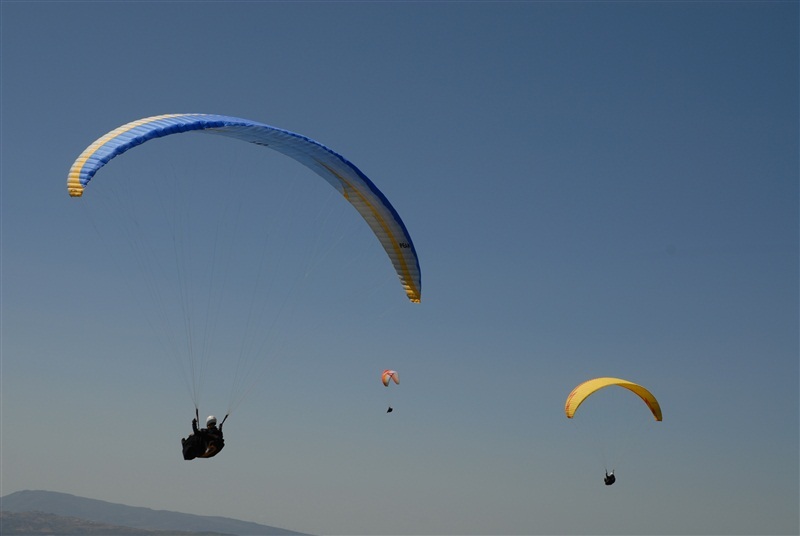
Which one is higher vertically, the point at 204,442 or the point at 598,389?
the point at 598,389

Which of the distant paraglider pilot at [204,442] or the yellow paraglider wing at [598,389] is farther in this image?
the yellow paraglider wing at [598,389]

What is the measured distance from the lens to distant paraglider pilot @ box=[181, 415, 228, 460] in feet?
78.3

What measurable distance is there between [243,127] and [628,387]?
78.5 feet

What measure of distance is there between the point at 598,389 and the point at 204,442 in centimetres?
2205

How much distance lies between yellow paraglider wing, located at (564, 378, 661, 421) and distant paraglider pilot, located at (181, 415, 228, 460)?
1967 centimetres

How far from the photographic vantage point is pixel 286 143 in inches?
1041

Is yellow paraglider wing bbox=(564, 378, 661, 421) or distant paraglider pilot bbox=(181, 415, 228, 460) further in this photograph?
yellow paraglider wing bbox=(564, 378, 661, 421)

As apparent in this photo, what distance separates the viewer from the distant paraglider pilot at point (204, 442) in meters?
23.9

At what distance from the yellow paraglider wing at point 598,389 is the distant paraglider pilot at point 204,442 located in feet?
64.5

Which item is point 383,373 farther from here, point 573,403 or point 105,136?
point 105,136

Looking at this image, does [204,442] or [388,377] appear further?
[388,377]

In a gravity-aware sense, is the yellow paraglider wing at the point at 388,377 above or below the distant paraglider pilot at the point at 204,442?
above

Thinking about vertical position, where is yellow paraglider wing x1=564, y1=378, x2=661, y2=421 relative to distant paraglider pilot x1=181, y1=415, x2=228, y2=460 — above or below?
above

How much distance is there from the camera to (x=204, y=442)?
24141mm
